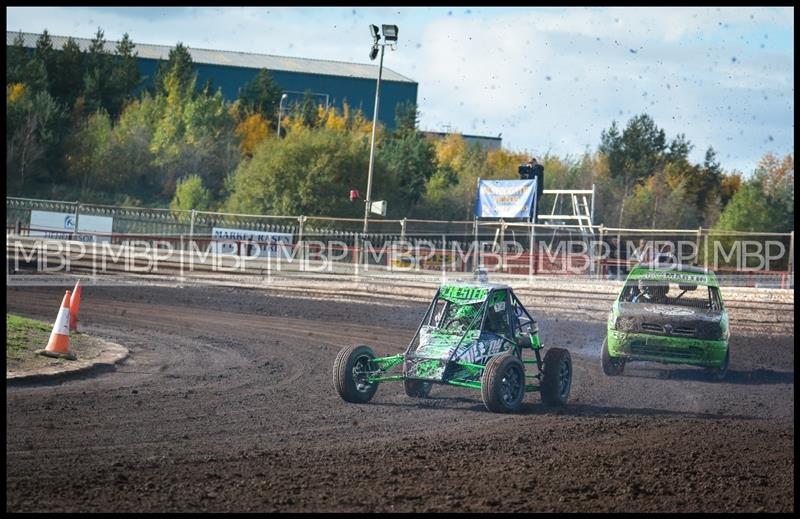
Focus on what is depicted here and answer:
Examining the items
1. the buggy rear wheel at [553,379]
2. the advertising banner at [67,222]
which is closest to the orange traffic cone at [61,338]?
the buggy rear wheel at [553,379]

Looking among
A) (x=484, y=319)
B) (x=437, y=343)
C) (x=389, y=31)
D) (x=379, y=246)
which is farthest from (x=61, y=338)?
(x=389, y=31)

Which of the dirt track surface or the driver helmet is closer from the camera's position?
the dirt track surface

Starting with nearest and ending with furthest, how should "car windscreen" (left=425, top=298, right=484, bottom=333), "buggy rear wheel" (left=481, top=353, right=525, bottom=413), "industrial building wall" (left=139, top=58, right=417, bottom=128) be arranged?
"buggy rear wheel" (left=481, top=353, right=525, bottom=413)
"car windscreen" (left=425, top=298, right=484, bottom=333)
"industrial building wall" (left=139, top=58, right=417, bottom=128)

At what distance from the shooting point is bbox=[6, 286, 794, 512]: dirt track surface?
22.7ft

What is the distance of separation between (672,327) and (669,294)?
1.00 meters

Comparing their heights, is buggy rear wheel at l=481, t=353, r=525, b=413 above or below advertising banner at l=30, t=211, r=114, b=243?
below

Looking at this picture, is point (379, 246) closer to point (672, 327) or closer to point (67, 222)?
point (67, 222)

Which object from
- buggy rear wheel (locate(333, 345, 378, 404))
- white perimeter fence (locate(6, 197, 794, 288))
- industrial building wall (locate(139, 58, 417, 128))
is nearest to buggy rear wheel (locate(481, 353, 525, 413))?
buggy rear wheel (locate(333, 345, 378, 404))

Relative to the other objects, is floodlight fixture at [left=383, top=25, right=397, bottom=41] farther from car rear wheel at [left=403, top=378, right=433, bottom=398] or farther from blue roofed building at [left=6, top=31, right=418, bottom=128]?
blue roofed building at [left=6, top=31, right=418, bottom=128]

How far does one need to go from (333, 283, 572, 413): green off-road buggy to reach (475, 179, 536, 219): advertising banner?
49.8 ft

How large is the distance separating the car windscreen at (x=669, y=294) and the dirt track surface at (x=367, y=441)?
111cm

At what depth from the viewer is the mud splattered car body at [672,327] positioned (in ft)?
45.9

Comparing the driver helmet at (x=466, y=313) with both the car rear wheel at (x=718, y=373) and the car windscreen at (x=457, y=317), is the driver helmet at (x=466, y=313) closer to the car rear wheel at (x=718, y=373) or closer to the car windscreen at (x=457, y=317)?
the car windscreen at (x=457, y=317)

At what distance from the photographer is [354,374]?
11.1m
